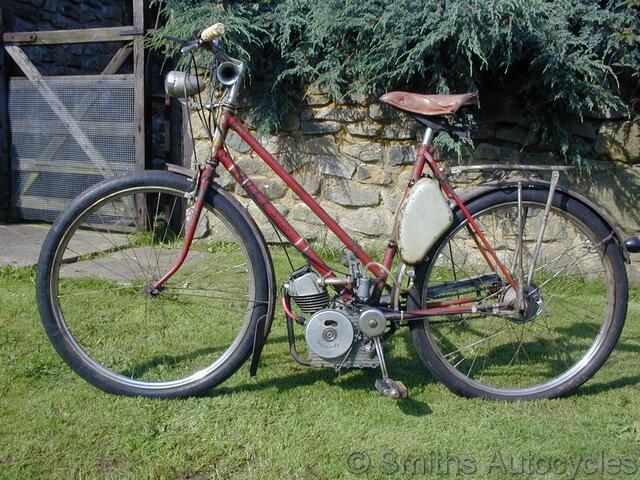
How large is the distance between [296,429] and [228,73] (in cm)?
141

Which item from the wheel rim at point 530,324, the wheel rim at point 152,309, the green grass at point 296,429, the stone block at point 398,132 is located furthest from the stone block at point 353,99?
the green grass at point 296,429

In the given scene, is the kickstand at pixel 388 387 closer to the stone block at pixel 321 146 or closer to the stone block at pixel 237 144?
the stone block at pixel 321 146

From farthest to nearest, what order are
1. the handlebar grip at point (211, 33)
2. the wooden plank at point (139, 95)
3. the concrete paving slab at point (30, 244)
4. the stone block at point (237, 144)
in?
the wooden plank at point (139, 95) → the stone block at point (237, 144) → the concrete paving slab at point (30, 244) → the handlebar grip at point (211, 33)

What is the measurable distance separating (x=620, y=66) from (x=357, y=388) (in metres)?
3.05

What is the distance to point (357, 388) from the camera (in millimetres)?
2684

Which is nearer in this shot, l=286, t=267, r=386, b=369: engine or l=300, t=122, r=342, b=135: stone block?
l=286, t=267, r=386, b=369: engine

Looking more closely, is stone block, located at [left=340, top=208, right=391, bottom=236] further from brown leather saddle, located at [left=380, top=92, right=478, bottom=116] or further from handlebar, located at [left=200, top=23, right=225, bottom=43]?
handlebar, located at [left=200, top=23, right=225, bottom=43]

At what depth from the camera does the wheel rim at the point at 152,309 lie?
8.21 ft

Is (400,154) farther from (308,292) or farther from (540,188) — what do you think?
(308,292)

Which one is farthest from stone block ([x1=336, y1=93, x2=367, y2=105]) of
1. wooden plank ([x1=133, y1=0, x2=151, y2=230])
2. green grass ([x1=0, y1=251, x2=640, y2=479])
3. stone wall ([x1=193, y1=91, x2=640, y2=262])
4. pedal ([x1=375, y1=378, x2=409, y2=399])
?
pedal ([x1=375, y1=378, x2=409, y2=399])

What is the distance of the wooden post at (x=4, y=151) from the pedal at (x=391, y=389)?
16.5 ft

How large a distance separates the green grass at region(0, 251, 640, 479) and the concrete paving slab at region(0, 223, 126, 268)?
1.77 meters

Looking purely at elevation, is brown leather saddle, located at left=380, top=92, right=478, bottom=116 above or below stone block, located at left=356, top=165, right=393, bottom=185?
above

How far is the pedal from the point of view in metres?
2.40
